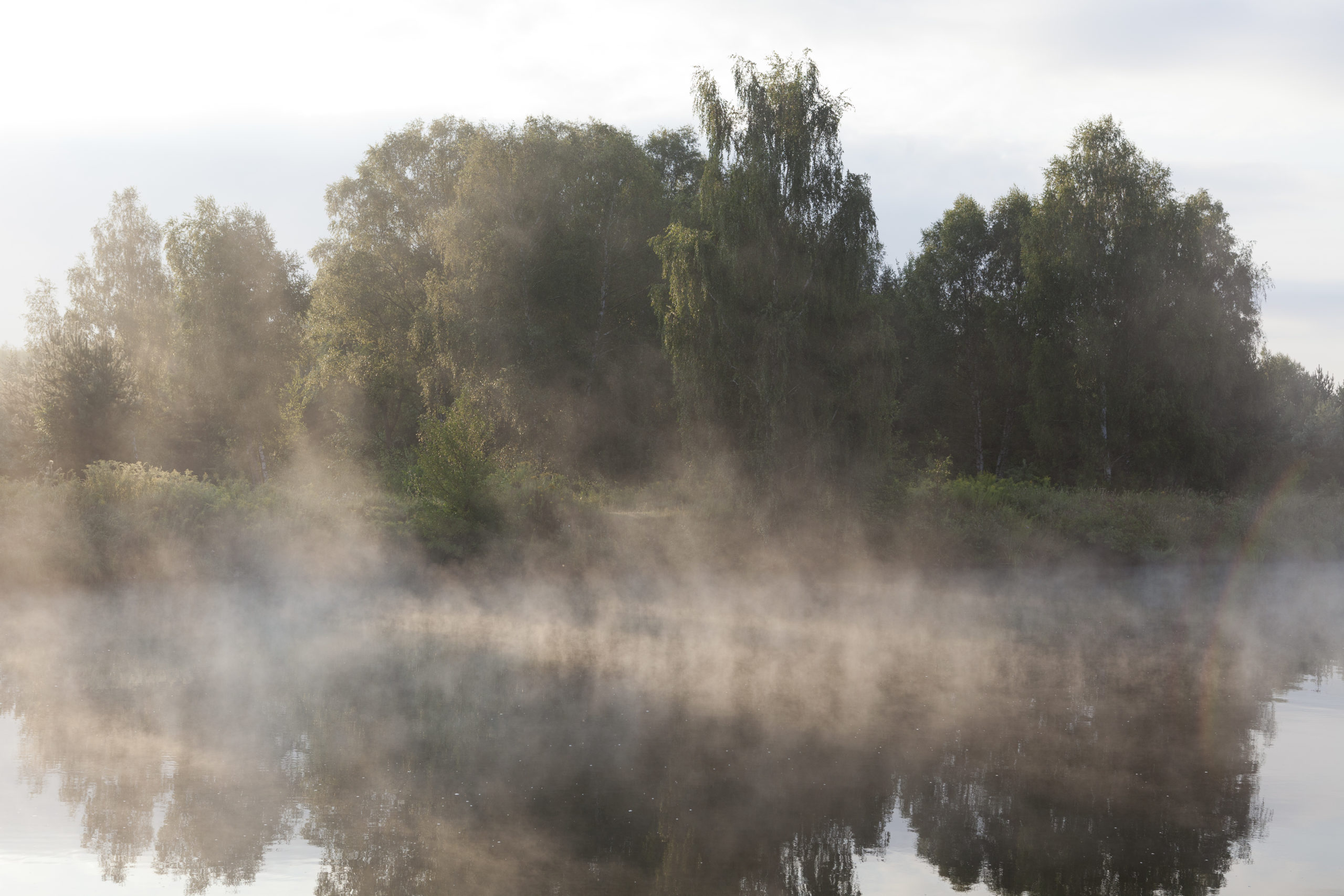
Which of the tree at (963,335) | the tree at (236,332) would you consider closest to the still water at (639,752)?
the tree at (963,335)

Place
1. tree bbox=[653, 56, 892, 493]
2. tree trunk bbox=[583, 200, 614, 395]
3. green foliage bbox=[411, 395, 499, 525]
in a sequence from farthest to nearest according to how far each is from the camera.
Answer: tree trunk bbox=[583, 200, 614, 395], tree bbox=[653, 56, 892, 493], green foliage bbox=[411, 395, 499, 525]

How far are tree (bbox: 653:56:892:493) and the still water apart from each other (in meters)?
5.85

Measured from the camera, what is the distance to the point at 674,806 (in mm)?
9312

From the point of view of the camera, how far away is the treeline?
2459 centimetres

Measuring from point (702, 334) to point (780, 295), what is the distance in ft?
6.87

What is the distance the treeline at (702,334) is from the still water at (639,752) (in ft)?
23.0

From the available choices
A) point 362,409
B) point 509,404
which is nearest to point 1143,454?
point 509,404

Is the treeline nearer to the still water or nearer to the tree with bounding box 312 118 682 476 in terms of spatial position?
the tree with bounding box 312 118 682 476

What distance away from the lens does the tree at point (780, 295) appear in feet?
79.5

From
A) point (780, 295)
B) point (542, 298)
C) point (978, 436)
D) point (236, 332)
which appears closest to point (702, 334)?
point (780, 295)

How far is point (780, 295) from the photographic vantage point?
24.5 metres

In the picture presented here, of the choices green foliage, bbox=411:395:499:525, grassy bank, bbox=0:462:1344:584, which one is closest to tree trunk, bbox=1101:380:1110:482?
grassy bank, bbox=0:462:1344:584

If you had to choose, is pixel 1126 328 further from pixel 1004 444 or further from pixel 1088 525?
pixel 1088 525

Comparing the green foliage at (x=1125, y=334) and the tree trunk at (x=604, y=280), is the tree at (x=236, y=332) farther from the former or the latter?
the green foliage at (x=1125, y=334)
